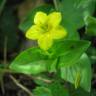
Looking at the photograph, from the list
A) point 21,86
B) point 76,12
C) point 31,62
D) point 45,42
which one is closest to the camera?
point 45,42

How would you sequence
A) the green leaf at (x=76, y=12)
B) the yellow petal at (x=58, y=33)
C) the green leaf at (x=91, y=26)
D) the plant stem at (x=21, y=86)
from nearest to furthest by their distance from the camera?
the yellow petal at (x=58, y=33) → the green leaf at (x=91, y=26) → the green leaf at (x=76, y=12) → the plant stem at (x=21, y=86)

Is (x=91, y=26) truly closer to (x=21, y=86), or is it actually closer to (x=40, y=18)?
(x=40, y=18)

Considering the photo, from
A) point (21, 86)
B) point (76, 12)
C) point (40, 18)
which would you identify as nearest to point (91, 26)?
point (76, 12)

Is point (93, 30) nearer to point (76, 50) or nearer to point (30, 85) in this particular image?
point (76, 50)

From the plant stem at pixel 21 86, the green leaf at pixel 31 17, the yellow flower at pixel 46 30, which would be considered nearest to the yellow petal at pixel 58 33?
the yellow flower at pixel 46 30

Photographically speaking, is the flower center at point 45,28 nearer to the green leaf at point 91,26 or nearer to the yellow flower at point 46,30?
the yellow flower at point 46,30

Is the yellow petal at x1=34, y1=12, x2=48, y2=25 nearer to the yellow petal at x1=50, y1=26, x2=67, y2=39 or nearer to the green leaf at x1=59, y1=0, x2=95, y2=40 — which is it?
the yellow petal at x1=50, y1=26, x2=67, y2=39

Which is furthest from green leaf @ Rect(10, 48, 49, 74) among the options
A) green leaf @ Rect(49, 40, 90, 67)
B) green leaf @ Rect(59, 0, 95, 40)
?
green leaf @ Rect(59, 0, 95, 40)
